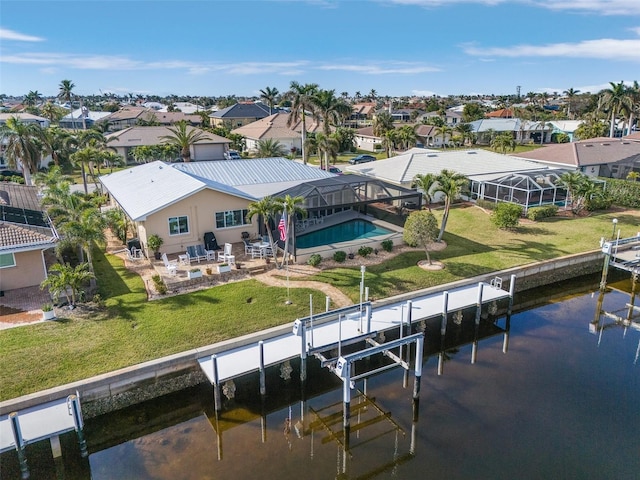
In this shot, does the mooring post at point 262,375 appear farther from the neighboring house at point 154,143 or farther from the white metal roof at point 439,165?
the neighboring house at point 154,143

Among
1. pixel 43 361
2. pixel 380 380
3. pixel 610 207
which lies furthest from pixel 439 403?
pixel 610 207

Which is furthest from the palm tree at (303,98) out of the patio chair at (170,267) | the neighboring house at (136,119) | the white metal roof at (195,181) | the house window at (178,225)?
the neighboring house at (136,119)

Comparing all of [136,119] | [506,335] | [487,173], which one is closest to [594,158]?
[487,173]

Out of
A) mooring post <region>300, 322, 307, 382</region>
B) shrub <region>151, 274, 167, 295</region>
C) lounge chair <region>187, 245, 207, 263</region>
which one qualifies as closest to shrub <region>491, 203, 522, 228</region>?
lounge chair <region>187, 245, 207, 263</region>

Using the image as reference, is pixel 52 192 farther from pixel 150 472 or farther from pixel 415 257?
pixel 415 257

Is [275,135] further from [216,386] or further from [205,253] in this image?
[216,386]

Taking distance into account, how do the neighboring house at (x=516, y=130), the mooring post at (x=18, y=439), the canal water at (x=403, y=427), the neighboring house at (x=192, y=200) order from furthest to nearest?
1. the neighboring house at (x=516, y=130)
2. the neighboring house at (x=192, y=200)
3. the canal water at (x=403, y=427)
4. the mooring post at (x=18, y=439)

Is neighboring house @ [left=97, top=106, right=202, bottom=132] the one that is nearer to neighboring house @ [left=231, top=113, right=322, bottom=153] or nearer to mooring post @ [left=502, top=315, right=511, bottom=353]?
neighboring house @ [left=231, top=113, right=322, bottom=153]
